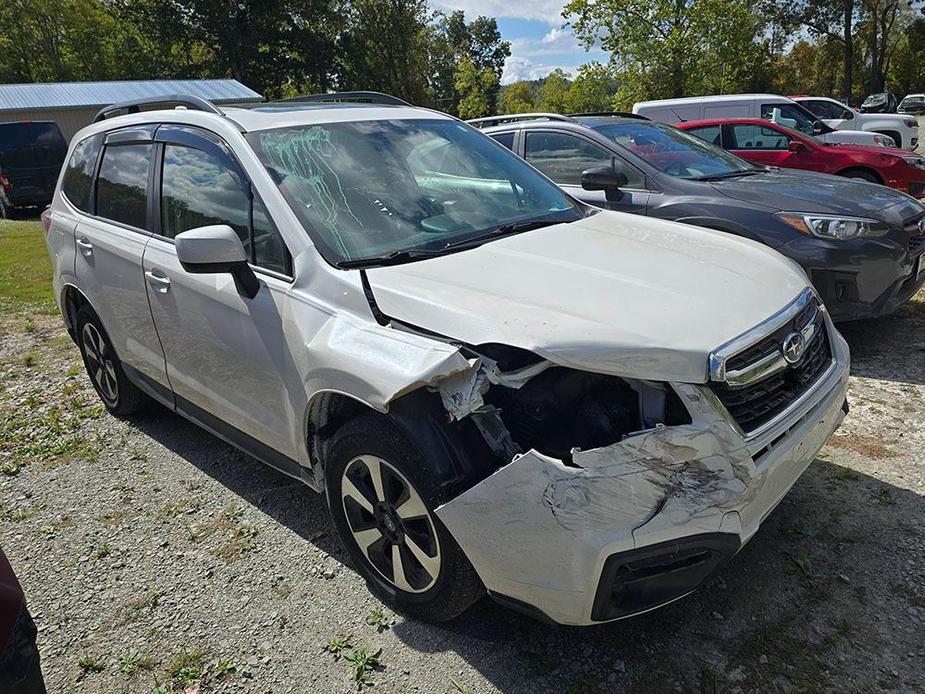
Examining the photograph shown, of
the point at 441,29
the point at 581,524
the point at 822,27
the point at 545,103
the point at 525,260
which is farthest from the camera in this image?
the point at 441,29

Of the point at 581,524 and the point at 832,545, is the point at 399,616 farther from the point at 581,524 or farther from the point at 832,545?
the point at 832,545

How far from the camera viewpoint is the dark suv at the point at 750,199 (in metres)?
4.47

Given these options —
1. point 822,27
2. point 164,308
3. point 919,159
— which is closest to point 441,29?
point 822,27

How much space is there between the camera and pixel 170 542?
124 inches

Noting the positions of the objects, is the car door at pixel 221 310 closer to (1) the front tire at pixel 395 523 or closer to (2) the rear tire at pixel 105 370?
(1) the front tire at pixel 395 523

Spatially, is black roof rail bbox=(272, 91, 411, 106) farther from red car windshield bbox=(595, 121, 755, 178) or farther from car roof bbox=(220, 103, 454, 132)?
red car windshield bbox=(595, 121, 755, 178)

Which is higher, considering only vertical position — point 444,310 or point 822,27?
point 822,27

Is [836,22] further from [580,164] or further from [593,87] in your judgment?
[580,164]

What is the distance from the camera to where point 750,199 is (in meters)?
4.92

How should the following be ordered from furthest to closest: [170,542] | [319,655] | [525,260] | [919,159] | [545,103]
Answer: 1. [545,103]
2. [919,159]
3. [170,542]
4. [525,260]
5. [319,655]

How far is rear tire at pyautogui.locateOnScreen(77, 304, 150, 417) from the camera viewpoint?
4121 millimetres

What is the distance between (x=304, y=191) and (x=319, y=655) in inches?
71.3

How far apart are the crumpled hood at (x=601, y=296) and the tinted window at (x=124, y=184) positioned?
180 centimetres

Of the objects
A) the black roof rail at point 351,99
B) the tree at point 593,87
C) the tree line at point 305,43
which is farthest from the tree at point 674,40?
the black roof rail at point 351,99
